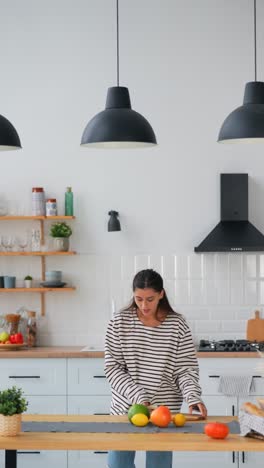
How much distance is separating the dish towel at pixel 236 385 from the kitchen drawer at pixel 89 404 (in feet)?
2.69

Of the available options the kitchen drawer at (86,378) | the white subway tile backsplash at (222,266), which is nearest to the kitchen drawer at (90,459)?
the kitchen drawer at (86,378)

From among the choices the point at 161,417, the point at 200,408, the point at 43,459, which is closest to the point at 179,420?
the point at 161,417

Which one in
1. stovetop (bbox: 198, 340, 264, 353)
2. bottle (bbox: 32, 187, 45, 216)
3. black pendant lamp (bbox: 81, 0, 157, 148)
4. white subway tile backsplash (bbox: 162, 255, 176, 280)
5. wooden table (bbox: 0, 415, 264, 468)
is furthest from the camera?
white subway tile backsplash (bbox: 162, 255, 176, 280)

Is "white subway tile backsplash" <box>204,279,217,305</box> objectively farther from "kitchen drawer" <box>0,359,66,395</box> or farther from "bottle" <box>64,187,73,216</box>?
"kitchen drawer" <box>0,359,66,395</box>

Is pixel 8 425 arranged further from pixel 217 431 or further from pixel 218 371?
pixel 218 371

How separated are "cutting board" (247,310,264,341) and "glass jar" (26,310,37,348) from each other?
1648 millimetres

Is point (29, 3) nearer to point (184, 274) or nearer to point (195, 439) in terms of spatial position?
point (184, 274)

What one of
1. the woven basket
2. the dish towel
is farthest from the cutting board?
the woven basket

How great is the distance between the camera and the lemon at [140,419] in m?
4.26

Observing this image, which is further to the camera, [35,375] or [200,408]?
[35,375]

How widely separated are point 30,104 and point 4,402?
3.86 m

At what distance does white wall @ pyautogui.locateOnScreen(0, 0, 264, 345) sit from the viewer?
7555mm

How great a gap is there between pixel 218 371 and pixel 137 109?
2148 millimetres

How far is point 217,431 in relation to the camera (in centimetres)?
399
